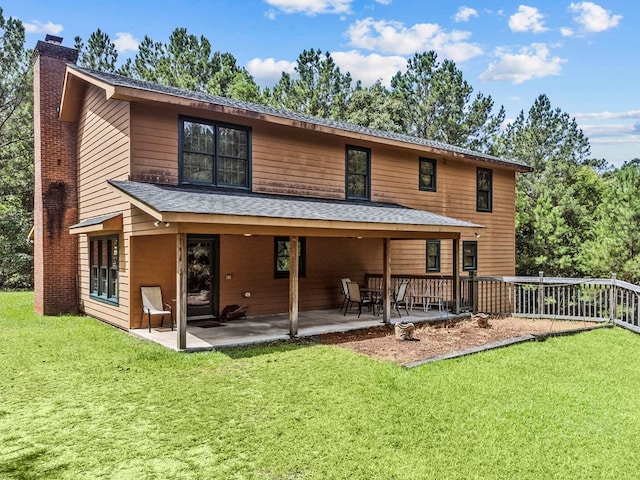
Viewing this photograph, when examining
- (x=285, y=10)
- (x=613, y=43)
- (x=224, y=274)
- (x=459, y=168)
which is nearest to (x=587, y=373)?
(x=224, y=274)

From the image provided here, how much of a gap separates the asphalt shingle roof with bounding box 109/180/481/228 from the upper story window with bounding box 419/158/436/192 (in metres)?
2.97

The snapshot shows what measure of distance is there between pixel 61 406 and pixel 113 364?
1770mm

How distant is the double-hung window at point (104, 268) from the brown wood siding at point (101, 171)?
0.86 feet

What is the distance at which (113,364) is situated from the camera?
22.9 ft

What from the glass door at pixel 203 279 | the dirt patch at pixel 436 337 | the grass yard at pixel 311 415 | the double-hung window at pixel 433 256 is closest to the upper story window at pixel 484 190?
the double-hung window at pixel 433 256

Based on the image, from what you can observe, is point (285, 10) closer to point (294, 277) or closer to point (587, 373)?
point (294, 277)

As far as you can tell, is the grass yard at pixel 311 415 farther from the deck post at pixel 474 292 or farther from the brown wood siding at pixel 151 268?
the deck post at pixel 474 292

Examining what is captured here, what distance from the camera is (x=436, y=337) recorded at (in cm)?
906

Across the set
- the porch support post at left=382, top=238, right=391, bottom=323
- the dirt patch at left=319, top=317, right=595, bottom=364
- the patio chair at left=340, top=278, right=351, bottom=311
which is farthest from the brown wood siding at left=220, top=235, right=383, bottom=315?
the dirt patch at left=319, top=317, right=595, bottom=364

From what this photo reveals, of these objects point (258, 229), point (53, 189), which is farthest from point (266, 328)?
point (53, 189)

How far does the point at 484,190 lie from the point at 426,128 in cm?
1709

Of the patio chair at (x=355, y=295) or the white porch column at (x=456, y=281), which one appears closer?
the patio chair at (x=355, y=295)

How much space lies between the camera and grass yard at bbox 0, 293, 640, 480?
151 inches

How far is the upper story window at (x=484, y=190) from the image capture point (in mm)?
16484
